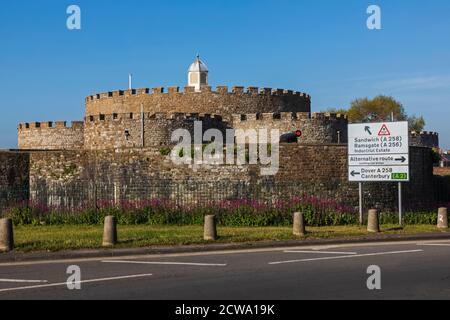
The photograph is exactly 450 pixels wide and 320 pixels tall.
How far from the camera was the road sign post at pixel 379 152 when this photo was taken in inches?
888

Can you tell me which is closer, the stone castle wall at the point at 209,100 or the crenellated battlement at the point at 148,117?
the crenellated battlement at the point at 148,117

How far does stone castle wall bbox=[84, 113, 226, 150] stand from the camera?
120 feet

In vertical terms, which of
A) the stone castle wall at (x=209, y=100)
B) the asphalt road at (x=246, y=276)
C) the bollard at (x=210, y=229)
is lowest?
the asphalt road at (x=246, y=276)

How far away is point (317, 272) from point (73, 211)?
14.4 metres

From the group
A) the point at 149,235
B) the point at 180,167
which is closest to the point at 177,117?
the point at 180,167

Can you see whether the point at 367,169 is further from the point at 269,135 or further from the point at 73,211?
the point at 269,135

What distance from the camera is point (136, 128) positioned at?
3647cm

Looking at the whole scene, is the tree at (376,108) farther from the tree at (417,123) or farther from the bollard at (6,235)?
the bollard at (6,235)

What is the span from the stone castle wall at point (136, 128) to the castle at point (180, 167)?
55mm

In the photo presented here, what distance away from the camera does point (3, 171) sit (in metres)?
30.6

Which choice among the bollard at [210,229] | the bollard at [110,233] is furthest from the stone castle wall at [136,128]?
the bollard at [110,233]

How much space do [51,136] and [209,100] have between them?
37.0ft

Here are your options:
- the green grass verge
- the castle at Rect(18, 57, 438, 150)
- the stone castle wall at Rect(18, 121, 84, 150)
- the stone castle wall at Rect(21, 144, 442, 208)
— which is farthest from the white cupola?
the green grass verge
